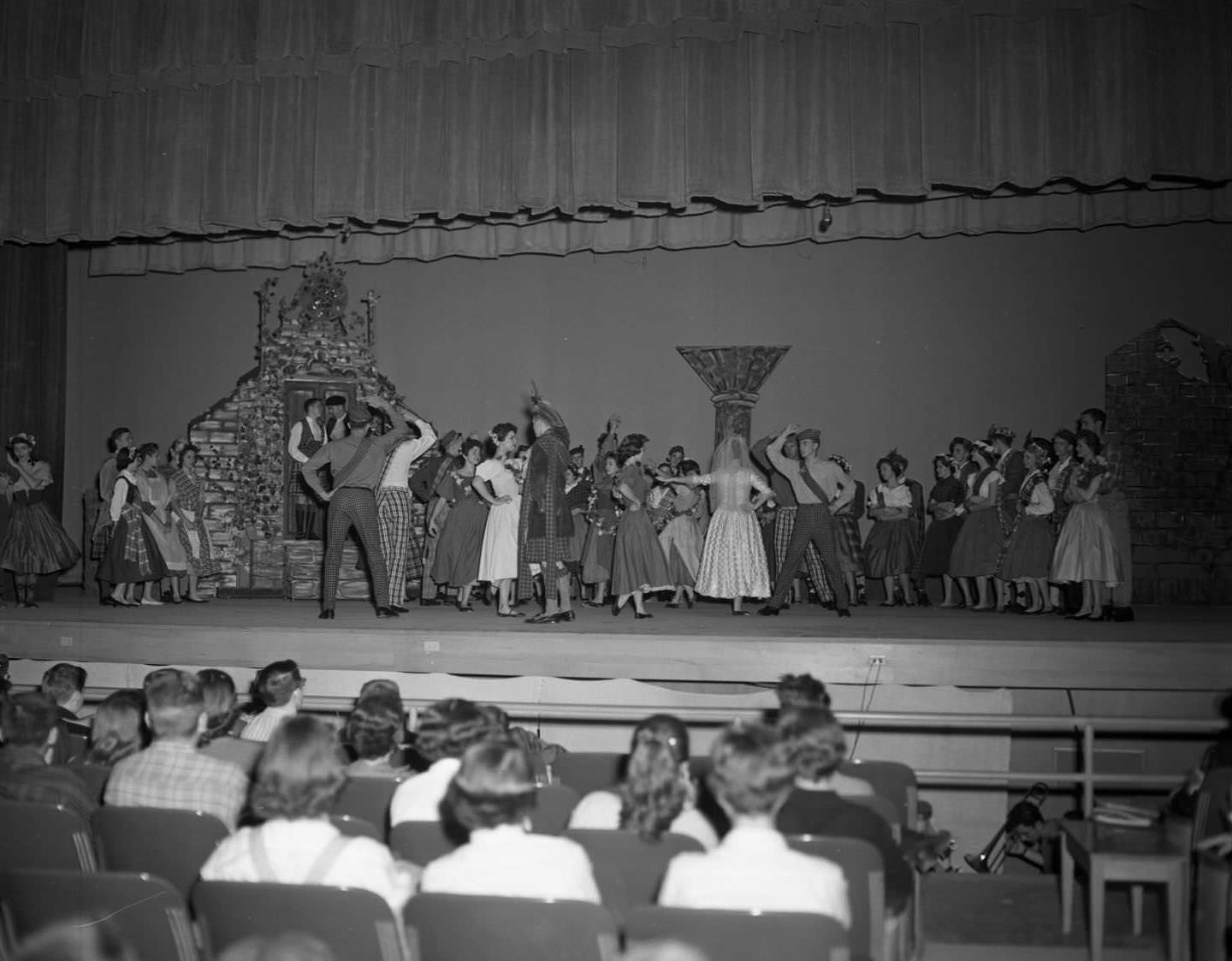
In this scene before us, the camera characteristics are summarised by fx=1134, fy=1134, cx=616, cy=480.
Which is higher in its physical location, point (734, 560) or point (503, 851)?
point (734, 560)

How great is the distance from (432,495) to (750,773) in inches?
302

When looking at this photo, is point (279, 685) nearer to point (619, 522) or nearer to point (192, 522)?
point (619, 522)

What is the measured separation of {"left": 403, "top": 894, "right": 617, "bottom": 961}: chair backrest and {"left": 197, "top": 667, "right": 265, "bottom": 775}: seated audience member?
5.24ft

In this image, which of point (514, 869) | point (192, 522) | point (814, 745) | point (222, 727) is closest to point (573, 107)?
point (192, 522)

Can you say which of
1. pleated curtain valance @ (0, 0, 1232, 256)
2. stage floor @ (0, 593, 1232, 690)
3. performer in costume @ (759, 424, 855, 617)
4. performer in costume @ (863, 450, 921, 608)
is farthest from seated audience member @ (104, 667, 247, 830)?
performer in costume @ (863, 450, 921, 608)

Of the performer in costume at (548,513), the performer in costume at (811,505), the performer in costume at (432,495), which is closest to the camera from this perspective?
the performer in costume at (548,513)

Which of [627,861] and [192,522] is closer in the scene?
[627,861]

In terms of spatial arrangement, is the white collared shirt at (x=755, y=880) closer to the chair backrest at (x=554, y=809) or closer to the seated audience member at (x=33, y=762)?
the chair backrest at (x=554, y=809)

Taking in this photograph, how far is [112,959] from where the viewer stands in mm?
1580

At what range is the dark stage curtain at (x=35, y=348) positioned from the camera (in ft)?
35.1

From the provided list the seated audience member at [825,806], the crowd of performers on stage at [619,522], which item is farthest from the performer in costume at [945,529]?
the seated audience member at [825,806]

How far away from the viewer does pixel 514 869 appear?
7.64 ft

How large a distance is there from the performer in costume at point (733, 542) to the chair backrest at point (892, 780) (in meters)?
4.63

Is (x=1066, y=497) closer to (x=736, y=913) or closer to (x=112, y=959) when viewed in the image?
(x=736, y=913)
